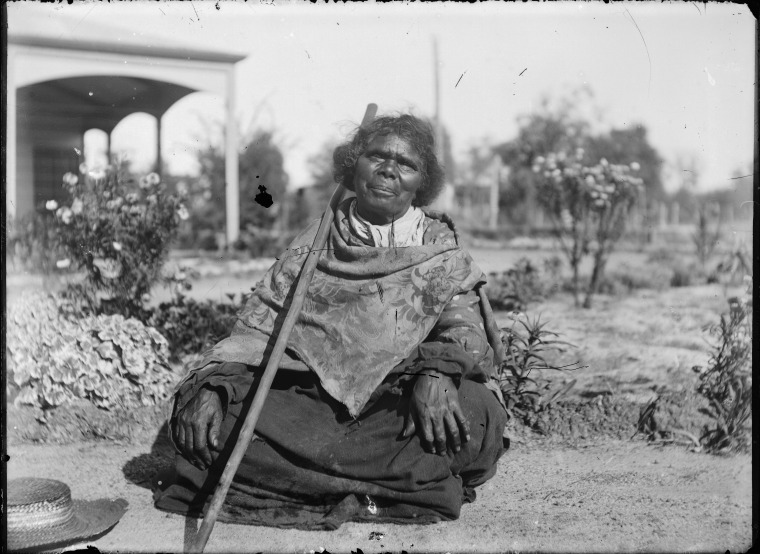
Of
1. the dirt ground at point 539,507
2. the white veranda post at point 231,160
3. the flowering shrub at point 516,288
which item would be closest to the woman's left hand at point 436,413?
the dirt ground at point 539,507

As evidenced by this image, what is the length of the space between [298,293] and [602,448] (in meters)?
2.20

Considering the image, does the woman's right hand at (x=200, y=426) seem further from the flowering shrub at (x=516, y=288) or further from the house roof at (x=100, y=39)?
the house roof at (x=100, y=39)

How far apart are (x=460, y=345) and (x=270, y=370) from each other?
88cm

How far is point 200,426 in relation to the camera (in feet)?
11.7

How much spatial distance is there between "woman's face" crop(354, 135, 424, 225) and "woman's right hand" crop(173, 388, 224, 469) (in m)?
1.21

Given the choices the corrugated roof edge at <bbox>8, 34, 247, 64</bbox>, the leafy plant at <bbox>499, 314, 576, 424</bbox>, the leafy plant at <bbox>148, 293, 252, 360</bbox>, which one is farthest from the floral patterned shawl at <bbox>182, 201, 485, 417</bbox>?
the corrugated roof edge at <bbox>8, 34, 247, 64</bbox>

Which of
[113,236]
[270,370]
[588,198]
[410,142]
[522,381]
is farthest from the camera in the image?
[588,198]

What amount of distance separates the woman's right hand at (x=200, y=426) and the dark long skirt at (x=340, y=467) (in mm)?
56

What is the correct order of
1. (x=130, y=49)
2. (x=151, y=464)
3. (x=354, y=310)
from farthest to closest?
1. (x=130, y=49)
2. (x=151, y=464)
3. (x=354, y=310)

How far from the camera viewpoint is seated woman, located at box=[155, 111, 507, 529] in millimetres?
3559

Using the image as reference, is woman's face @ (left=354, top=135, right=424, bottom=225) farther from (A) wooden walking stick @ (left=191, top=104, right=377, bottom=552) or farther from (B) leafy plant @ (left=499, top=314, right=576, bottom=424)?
(B) leafy plant @ (left=499, top=314, right=576, bottom=424)

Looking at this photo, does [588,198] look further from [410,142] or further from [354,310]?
[354,310]

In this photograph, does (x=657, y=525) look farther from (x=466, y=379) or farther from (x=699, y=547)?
(x=466, y=379)

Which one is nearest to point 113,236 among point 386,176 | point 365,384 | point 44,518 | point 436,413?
point 386,176
